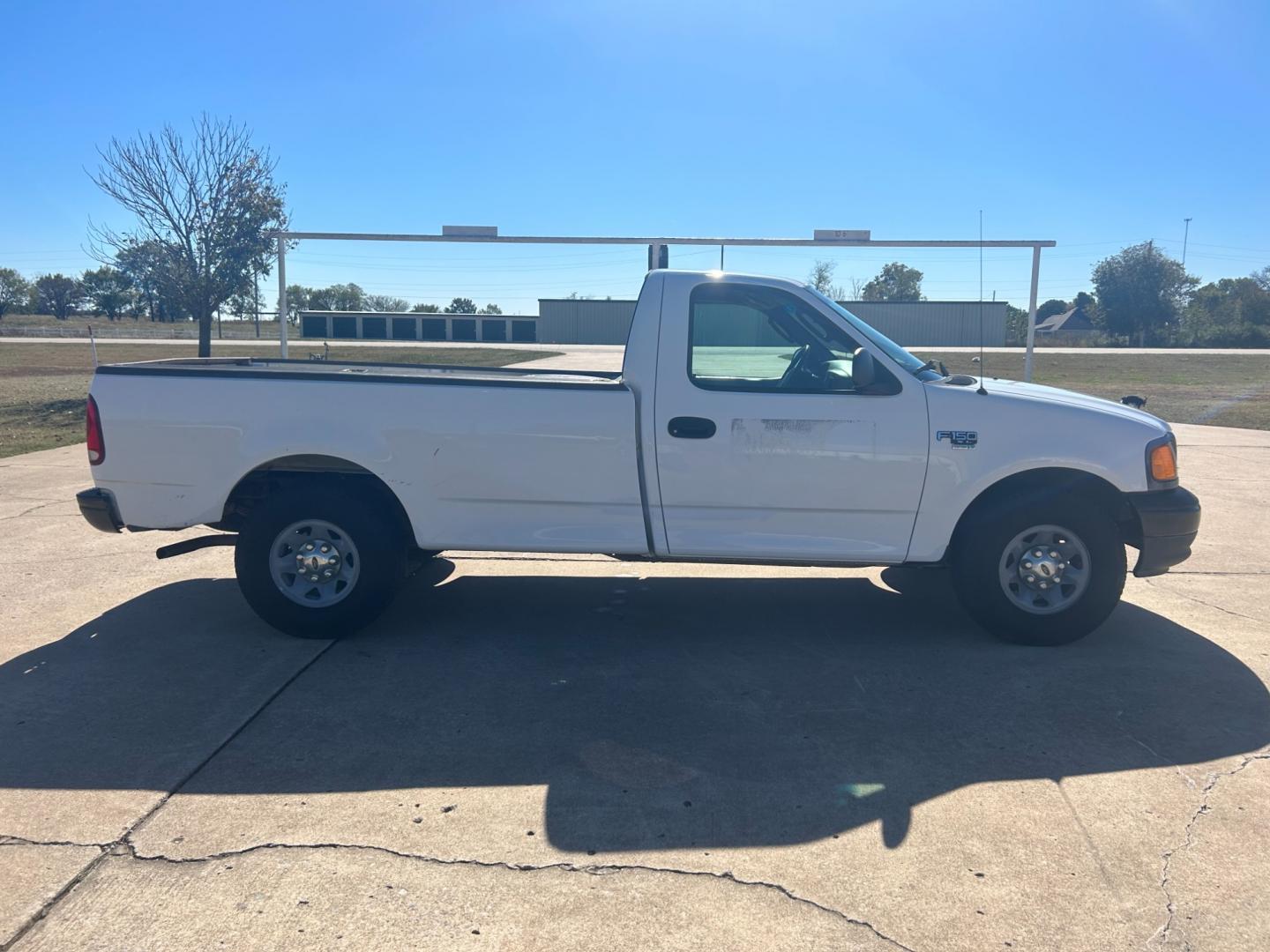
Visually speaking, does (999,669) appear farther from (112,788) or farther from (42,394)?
(42,394)

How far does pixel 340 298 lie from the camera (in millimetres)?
56375

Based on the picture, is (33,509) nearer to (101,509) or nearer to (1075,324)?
(101,509)

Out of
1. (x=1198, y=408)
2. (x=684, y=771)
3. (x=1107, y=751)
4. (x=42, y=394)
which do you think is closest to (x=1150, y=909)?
(x=1107, y=751)

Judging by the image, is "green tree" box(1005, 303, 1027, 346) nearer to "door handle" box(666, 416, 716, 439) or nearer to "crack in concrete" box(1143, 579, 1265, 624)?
"crack in concrete" box(1143, 579, 1265, 624)

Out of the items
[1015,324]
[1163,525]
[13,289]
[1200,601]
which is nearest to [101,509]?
[1163,525]

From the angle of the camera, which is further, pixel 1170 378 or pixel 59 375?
pixel 1170 378

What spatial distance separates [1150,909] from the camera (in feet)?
9.63

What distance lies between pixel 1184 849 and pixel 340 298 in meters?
57.6

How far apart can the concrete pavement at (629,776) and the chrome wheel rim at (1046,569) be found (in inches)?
12.9

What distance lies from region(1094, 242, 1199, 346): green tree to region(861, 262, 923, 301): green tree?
6288cm

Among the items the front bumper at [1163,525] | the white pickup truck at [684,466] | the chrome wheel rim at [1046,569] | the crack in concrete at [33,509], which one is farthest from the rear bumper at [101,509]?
the front bumper at [1163,525]

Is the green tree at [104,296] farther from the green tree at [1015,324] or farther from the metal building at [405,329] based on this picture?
the green tree at [1015,324]

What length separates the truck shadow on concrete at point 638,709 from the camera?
3660 millimetres

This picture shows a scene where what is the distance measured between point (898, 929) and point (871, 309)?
427 inches
